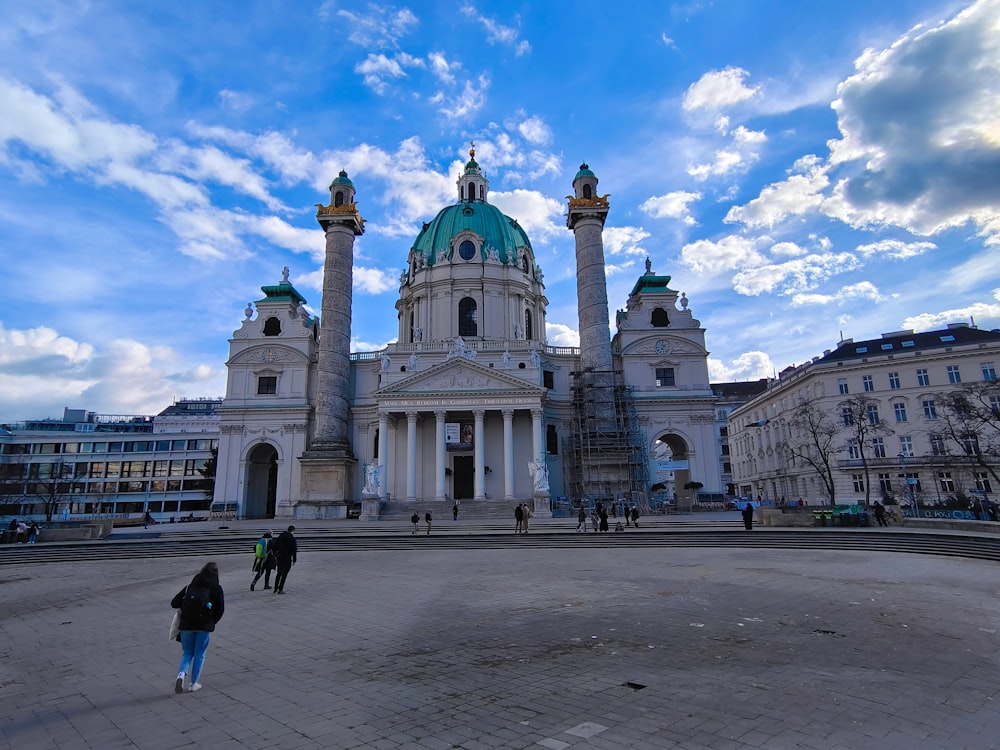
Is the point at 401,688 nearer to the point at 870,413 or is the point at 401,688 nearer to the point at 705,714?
the point at 705,714

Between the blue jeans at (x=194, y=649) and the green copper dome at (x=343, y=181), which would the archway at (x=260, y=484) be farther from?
the blue jeans at (x=194, y=649)

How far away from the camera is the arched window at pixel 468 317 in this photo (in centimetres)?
5534

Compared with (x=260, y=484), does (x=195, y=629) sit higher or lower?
lower

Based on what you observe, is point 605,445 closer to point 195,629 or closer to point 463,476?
point 463,476

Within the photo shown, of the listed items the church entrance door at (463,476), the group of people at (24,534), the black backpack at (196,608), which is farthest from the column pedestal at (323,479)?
the black backpack at (196,608)

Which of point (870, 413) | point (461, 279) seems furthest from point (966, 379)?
point (461, 279)

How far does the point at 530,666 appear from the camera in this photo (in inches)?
301

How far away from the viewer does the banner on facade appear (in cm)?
4362

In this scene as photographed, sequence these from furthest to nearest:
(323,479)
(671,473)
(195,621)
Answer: (671,473) → (323,479) → (195,621)

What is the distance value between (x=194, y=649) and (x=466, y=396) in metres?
37.6

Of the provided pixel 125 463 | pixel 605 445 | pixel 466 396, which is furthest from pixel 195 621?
pixel 125 463

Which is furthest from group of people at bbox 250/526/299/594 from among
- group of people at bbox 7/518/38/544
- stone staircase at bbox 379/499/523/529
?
stone staircase at bbox 379/499/523/529

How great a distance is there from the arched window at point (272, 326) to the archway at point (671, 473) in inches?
1322

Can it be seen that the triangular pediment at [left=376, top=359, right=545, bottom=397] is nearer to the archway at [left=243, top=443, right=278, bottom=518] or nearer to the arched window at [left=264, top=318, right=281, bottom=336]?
the arched window at [left=264, top=318, right=281, bottom=336]
